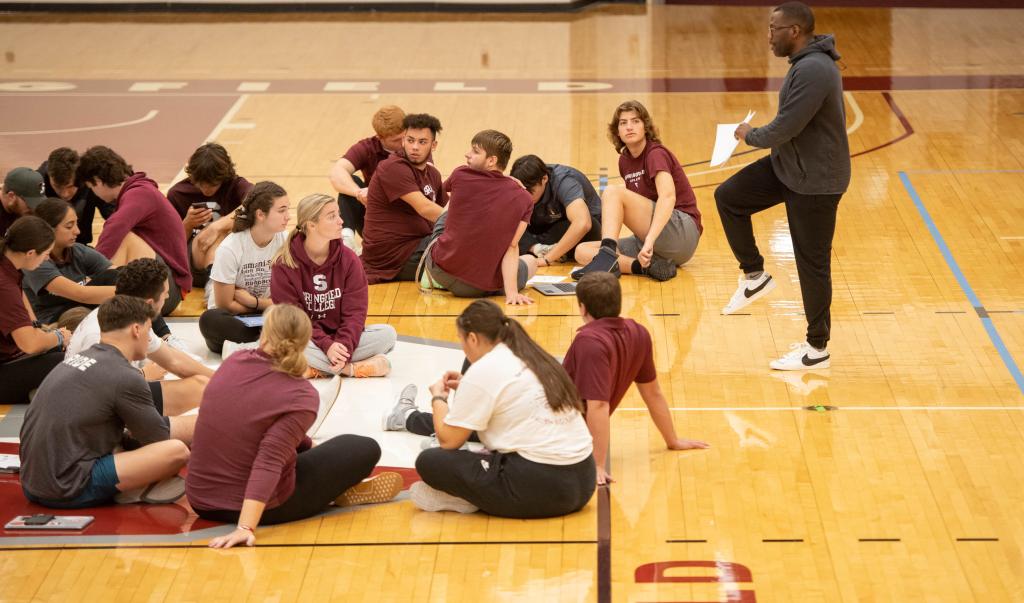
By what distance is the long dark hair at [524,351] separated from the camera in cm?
451

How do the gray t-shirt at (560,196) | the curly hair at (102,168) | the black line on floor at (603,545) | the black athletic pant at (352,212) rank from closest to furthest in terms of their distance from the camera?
the black line on floor at (603,545)
the curly hair at (102,168)
the gray t-shirt at (560,196)
the black athletic pant at (352,212)

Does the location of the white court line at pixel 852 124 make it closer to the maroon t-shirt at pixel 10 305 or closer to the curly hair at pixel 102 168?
the curly hair at pixel 102 168

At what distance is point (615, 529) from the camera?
Result: 4691 mm

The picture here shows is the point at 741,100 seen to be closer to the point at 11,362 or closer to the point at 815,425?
the point at 815,425

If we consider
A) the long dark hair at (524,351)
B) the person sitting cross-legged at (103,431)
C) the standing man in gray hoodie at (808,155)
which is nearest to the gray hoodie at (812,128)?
the standing man in gray hoodie at (808,155)

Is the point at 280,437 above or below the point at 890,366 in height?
above

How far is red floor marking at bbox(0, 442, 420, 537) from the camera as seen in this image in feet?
15.3

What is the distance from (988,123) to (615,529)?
7.83 metres

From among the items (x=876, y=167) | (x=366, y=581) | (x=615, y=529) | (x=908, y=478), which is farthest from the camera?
(x=876, y=167)

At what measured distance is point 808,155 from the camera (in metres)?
6.03

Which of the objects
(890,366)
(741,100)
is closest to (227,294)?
(890,366)

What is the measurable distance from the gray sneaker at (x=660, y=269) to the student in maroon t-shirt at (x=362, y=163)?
5.65 feet

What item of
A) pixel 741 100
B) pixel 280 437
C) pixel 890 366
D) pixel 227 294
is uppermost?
pixel 280 437

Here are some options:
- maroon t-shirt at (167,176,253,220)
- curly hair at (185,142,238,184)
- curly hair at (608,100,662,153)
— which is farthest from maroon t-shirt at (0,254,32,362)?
curly hair at (608,100,662,153)
